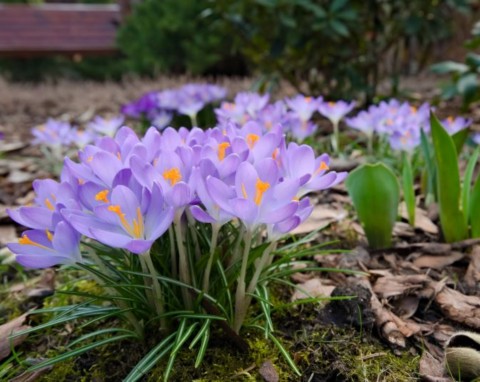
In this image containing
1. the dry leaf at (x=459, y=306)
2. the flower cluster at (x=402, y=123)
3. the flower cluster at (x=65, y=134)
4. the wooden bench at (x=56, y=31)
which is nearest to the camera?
the dry leaf at (x=459, y=306)

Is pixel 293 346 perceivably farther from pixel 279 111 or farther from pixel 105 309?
pixel 279 111

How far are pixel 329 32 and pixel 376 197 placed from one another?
1.73 metres

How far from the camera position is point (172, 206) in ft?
2.67

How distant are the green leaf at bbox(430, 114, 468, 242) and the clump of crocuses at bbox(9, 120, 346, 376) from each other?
55cm

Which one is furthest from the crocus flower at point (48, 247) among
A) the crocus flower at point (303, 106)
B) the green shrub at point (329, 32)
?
the green shrub at point (329, 32)

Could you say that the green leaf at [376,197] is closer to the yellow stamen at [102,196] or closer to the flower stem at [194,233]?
the flower stem at [194,233]

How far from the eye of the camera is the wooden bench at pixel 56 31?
9469mm

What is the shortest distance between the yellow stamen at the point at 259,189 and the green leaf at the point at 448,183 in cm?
73

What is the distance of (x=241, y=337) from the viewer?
1.02 meters

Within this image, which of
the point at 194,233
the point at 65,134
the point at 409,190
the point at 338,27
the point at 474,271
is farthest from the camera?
the point at 338,27

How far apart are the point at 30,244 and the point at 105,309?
8.8 inches

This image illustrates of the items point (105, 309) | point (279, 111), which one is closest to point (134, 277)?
point (105, 309)

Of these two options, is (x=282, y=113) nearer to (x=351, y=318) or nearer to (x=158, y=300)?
(x=351, y=318)

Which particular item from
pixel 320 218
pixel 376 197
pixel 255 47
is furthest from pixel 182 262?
pixel 255 47
